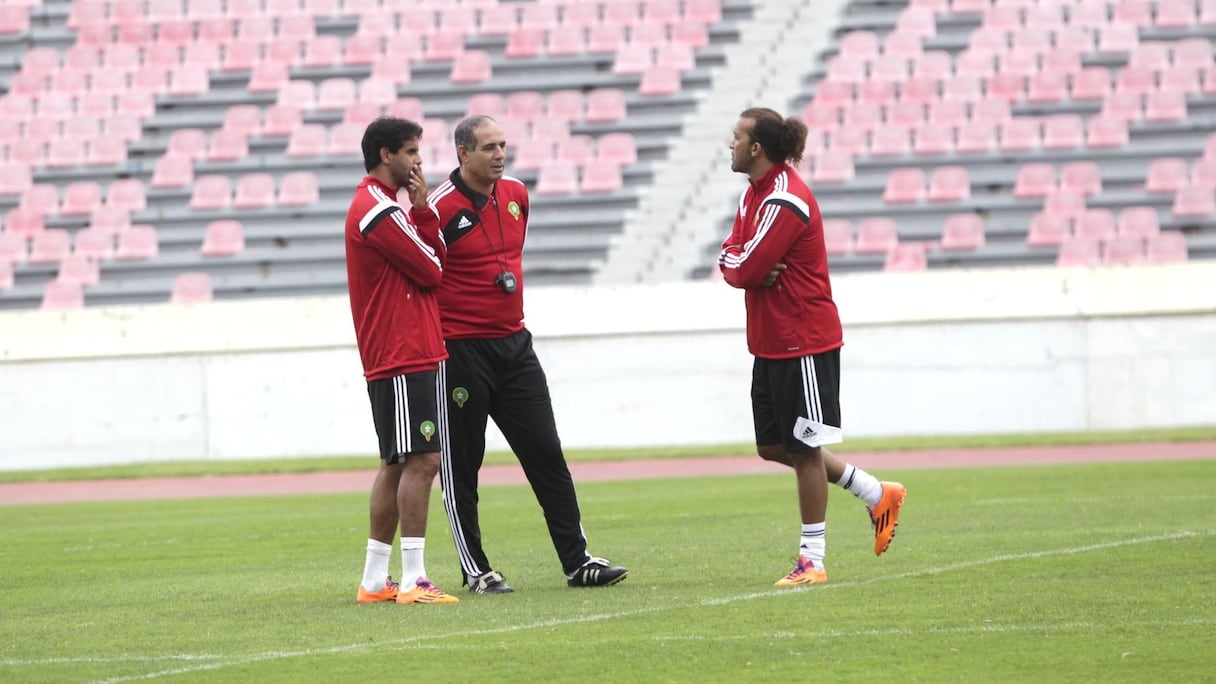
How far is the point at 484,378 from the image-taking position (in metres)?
8.40

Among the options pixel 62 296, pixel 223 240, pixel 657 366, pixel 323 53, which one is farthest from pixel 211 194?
pixel 657 366

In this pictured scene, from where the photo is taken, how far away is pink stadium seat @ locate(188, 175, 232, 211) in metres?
25.6

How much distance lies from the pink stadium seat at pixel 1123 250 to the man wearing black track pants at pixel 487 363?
594 inches

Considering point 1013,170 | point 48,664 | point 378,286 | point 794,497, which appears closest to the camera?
point 48,664

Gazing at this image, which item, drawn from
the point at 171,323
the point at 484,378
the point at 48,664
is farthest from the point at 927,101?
the point at 48,664

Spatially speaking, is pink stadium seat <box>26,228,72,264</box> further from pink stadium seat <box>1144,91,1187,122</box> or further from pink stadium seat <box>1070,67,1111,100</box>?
pink stadium seat <box>1144,91,1187,122</box>

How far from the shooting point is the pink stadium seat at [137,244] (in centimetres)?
2488

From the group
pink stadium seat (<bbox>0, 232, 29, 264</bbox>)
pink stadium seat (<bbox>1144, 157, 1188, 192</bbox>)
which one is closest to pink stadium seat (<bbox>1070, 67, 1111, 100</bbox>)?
pink stadium seat (<bbox>1144, 157, 1188, 192</bbox>)

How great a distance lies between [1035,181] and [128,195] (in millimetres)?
12660

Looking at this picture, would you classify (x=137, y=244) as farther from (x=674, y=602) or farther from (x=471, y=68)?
(x=674, y=602)

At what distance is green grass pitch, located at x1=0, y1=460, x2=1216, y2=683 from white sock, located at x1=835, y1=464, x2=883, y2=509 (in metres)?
0.35

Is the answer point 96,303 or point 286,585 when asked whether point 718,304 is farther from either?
point 286,585

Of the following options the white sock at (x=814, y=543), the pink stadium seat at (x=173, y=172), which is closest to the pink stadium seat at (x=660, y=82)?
the pink stadium seat at (x=173, y=172)

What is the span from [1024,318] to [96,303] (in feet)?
40.8
